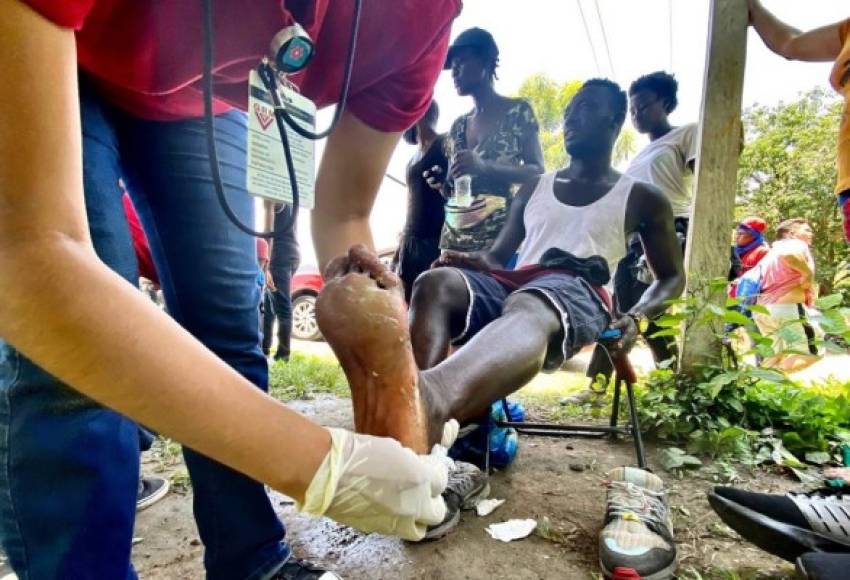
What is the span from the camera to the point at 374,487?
2.06 ft

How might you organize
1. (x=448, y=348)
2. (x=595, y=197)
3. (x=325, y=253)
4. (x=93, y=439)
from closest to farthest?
(x=93, y=439) < (x=325, y=253) < (x=448, y=348) < (x=595, y=197)

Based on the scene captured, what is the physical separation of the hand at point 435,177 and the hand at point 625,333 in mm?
1658

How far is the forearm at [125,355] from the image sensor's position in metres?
0.43

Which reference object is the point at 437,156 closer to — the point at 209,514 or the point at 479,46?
the point at 479,46

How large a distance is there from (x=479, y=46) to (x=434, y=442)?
2.91m

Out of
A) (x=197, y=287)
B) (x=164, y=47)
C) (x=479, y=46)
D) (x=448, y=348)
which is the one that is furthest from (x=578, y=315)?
(x=479, y=46)

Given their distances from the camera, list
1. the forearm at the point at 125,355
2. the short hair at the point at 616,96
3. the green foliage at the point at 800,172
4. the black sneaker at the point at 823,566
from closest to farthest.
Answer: the forearm at the point at 125,355
the black sneaker at the point at 823,566
the short hair at the point at 616,96
the green foliage at the point at 800,172

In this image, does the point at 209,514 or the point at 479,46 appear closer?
the point at 209,514

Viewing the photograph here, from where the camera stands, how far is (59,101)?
0.44 metres

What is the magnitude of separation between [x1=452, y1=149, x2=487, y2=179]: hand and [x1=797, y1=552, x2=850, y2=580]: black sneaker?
7.04 feet

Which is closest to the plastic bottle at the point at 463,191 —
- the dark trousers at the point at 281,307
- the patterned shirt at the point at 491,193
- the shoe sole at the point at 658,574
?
the patterned shirt at the point at 491,193

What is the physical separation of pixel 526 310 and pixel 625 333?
47 centimetres

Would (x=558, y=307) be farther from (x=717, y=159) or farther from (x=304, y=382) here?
(x=304, y=382)

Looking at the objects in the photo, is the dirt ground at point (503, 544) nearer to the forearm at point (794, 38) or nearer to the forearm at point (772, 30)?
the forearm at point (794, 38)
